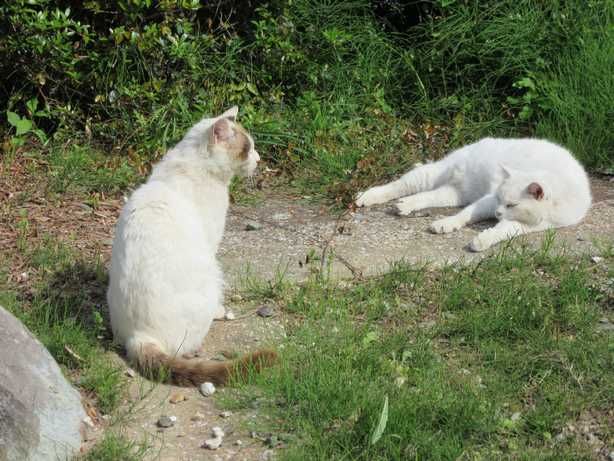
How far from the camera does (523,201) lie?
18.7 ft

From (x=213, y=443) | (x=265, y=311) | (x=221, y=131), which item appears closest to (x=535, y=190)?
(x=265, y=311)

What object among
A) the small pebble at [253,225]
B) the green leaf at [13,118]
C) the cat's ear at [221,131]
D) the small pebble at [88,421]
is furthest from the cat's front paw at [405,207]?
the small pebble at [88,421]

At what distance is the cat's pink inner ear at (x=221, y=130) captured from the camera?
184 inches

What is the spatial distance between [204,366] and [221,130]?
1.33 metres

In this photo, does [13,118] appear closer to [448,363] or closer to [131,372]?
[131,372]

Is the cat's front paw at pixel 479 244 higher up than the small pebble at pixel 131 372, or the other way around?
the small pebble at pixel 131 372

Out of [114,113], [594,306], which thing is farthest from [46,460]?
[114,113]

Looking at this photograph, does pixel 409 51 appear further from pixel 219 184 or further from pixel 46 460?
pixel 46 460

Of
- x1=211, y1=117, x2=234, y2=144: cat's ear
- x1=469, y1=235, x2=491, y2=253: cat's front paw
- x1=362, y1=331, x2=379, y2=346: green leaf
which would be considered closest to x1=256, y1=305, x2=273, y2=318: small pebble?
x1=362, y1=331, x2=379, y2=346: green leaf

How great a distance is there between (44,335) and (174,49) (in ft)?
9.37

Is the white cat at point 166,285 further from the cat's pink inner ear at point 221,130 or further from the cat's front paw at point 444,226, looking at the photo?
the cat's front paw at point 444,226

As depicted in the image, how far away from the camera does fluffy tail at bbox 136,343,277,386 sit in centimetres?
399

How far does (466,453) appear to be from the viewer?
3.56 m

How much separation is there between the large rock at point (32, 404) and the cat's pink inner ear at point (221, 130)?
1.48 metres
